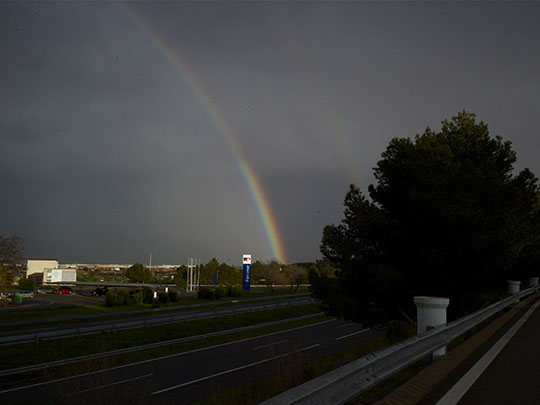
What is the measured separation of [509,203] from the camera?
2030 centimetres

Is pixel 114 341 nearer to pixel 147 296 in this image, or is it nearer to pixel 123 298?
pixel 123 298

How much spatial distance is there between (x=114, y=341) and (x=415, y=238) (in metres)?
20.3

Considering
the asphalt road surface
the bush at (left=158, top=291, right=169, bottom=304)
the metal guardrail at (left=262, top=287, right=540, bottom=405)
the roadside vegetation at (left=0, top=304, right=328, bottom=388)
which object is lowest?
the roadside vegetation at (left=0, top=304, right=328, bottom=388)

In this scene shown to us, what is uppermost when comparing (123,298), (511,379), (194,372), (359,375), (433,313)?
(433,313)

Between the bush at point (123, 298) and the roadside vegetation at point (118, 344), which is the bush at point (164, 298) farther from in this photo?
the roadside vegetation at point (118, 344)

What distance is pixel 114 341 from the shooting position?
26.8 meters

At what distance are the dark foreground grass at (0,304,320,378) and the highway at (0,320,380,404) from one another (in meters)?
2.36

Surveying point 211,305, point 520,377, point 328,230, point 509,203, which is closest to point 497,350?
point 520,377

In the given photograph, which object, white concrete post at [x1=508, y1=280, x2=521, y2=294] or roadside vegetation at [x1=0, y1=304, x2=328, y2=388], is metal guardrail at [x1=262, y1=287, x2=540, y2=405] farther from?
white concrete post at [x1=508, y1=280, x2=521, y2=294]

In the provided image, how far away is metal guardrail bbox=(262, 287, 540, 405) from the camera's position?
9.57 ft

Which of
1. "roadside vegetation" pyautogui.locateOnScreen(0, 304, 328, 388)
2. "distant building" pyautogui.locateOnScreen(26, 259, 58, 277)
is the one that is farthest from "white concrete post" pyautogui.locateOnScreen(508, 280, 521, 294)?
"distant building" pyautogui.locateOnScreen(26, 259, 58, 277)

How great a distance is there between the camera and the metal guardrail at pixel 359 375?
292cm


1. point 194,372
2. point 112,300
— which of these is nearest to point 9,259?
point 112,300

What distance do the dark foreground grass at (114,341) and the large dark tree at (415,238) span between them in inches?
316
